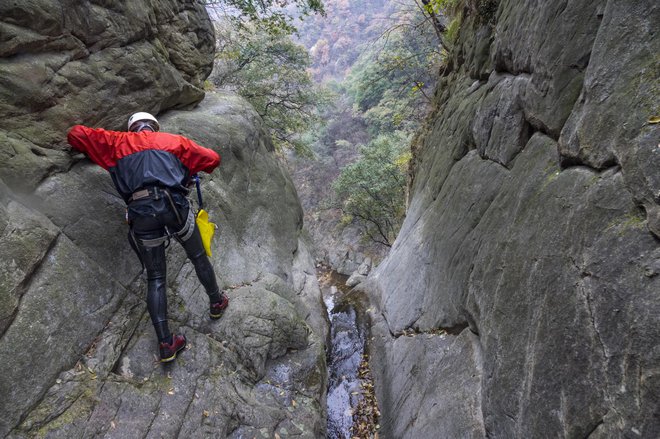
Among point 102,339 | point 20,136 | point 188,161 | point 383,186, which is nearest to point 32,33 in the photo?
point 20,136

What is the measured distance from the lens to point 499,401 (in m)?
3.48

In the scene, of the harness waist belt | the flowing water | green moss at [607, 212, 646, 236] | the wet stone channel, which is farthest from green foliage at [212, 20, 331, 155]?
green moss at [607, 212, 646, 236]

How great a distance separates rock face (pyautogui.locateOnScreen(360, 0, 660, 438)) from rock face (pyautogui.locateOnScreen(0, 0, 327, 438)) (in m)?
2.34

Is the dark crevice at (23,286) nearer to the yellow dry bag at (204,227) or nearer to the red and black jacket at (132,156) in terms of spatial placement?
the red and black jacket at (132,156)

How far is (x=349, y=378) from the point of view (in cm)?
743

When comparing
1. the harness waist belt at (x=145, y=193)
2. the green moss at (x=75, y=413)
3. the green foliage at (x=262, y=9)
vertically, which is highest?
the green foliage at (x=262, y=9)

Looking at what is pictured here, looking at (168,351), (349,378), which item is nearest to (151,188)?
(168,351)

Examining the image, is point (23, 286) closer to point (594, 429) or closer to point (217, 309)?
point (217, 309)

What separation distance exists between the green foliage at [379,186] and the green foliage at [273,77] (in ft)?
13.4

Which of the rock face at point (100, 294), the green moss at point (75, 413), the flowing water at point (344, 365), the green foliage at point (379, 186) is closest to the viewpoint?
the green moss at point (75, 413)

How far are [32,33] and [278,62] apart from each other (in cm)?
1279

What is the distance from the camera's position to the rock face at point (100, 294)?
380 centimetres

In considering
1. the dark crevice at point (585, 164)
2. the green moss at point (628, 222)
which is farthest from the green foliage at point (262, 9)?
the green moss at point (628, 222)

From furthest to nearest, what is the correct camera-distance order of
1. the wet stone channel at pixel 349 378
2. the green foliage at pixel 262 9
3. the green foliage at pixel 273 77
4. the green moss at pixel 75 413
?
the green foliage at pixel 273 77
the green foliage at pixel 262 9
the wet stone channel at pixel 349 378
the green moss at pixel 75 413
